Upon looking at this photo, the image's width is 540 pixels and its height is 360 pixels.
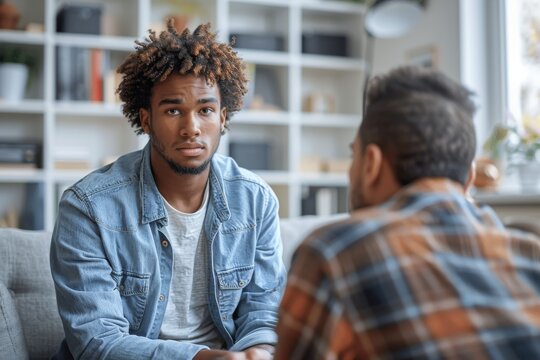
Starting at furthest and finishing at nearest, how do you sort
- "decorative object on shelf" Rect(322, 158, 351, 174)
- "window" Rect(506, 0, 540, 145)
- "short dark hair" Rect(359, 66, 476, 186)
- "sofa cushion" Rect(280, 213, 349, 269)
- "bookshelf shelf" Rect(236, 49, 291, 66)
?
"decorative object on shelf" Rect(322, 158, 351, 174)
"bookshelf shelf" Rect(236, 49, 291, 66)
"window" Rect(506, 0, 540, 145)
"sofa cushion" Rect(280, 213, 349, 269)
"short dark hair" Rect(359, 66, 476, 186)

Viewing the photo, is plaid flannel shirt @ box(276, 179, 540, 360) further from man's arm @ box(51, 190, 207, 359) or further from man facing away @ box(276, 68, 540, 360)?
man's arm @ box(51, 190, 207, 359)

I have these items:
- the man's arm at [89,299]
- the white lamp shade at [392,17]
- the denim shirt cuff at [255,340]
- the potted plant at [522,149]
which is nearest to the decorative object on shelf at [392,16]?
the white lamp shade at [392,17]

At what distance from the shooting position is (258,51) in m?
4.50

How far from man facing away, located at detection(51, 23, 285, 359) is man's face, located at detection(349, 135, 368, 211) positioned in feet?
2.18

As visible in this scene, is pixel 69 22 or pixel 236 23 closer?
pixel 69 22

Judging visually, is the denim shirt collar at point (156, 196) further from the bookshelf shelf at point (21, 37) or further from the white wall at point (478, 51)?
the bookshelf shelf at point (21, 37)

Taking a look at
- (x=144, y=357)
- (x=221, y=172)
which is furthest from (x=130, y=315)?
(x=221, y=172)

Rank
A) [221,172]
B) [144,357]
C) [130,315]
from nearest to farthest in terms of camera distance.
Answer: [144,357], [130,315], [221,172]

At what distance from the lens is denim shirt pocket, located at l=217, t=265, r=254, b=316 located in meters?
1.81

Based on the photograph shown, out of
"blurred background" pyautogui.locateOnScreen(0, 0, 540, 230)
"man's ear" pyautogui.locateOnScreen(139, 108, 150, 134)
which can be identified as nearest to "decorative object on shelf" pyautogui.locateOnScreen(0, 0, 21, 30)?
"blurred background" pyautogui.locateOnScreen(0, 0, 540, 230)

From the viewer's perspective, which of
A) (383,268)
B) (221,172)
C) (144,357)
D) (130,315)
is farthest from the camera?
(221,172)

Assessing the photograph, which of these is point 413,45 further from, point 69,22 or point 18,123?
point 18,123

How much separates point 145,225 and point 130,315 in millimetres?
214

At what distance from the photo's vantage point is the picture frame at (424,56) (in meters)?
4.16
